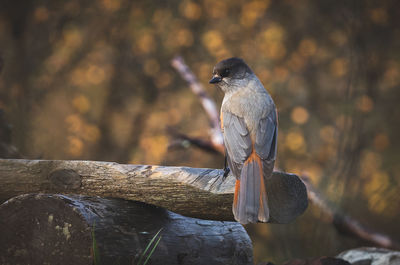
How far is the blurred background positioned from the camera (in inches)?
292

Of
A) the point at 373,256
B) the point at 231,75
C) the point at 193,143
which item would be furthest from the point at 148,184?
the point at 193,143

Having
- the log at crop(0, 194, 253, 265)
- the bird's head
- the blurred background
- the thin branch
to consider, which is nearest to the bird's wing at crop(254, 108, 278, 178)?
the bird's head

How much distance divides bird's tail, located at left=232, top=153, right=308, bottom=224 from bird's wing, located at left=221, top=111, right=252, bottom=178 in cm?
3

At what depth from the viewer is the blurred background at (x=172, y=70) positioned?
7.43 meters

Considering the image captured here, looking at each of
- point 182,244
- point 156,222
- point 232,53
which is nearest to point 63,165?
point 156,222

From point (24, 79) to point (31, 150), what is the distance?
296cm

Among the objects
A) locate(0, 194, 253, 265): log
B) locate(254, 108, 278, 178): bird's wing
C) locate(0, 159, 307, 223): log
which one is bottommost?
locate(0, 194, 253, 265): log

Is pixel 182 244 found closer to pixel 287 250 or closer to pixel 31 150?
pixel 287 250

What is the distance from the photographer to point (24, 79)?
7941 millimetres

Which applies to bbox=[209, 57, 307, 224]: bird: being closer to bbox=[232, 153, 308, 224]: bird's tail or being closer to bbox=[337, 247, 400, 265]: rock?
bbox=[232, 153, 308, 224]: bird's tail

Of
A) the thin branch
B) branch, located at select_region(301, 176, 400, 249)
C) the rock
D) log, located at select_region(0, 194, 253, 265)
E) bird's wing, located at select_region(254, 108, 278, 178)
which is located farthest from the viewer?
the thin branch

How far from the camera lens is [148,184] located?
204 cm

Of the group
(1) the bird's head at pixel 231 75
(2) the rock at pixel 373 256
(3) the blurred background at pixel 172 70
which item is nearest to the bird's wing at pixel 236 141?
(1) the bird's head at pixel 231 75

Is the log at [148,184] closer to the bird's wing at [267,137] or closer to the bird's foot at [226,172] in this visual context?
the bird's foot at [226,172]
